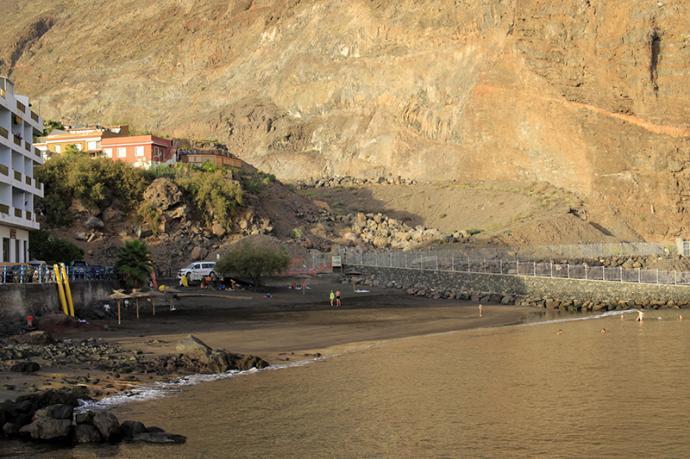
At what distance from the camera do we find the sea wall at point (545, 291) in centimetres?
4784

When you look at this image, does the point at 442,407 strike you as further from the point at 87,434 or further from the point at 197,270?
the point at 197,270

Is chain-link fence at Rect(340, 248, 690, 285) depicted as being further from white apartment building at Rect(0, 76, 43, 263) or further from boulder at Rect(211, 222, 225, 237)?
white apartment building at Rect(0, 76, 43, 263)

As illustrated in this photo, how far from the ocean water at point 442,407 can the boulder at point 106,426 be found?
17.8 inches

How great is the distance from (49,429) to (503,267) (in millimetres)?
42352

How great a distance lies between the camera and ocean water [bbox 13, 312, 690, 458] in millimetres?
17375

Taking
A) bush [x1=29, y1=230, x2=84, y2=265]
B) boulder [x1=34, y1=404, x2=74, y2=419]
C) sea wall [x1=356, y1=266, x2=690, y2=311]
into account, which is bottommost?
boulder [x1=34, y1=404, x2=74, y2=419]

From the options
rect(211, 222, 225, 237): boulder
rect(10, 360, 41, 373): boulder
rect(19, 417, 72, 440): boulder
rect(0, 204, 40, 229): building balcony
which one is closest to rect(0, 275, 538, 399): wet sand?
rect(10, 360, 41, 373): boulder

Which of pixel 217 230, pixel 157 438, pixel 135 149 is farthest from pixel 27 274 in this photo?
pixel 135 149

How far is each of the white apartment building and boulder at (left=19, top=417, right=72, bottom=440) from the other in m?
23.3

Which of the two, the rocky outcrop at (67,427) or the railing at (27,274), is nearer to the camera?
the rocky outcrop at (67,427)

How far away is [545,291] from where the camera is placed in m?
50.8

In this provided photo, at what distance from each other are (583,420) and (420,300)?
1242 inches

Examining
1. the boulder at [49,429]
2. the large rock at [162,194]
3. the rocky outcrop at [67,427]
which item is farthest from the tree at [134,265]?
the boulder at [49,429]

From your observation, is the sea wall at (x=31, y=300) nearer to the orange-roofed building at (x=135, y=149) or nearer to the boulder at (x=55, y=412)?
the boulder at (x=55, y=412)
